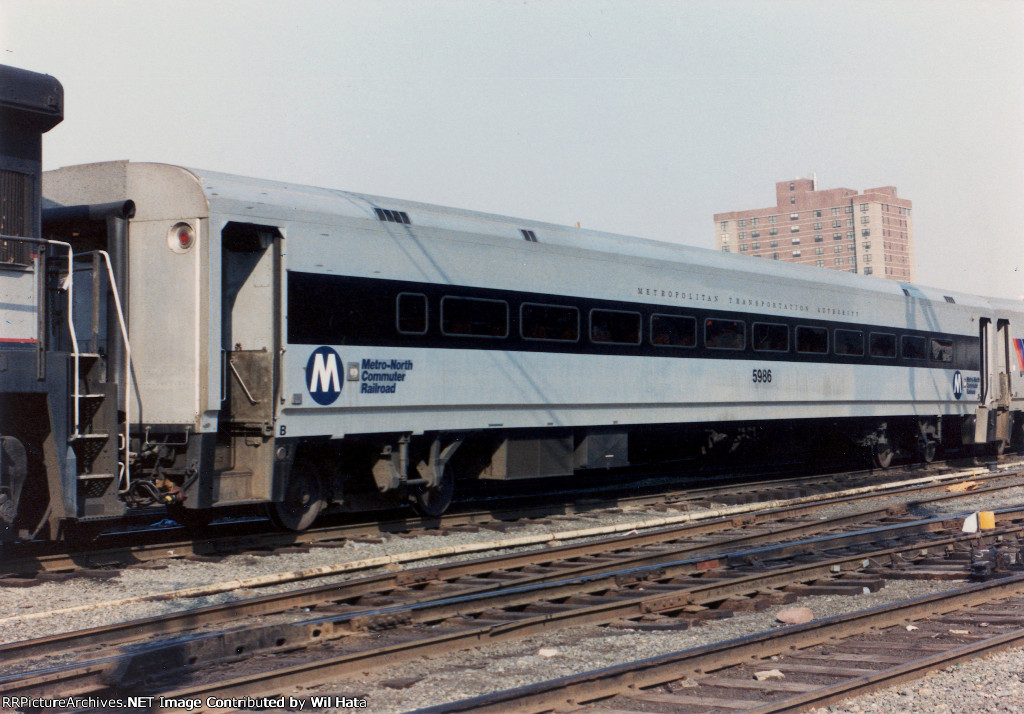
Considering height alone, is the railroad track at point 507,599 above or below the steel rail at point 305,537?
below

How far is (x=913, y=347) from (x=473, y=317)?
1165 cm

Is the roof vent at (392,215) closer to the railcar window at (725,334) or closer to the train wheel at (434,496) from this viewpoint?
the train wheel at (434,496)

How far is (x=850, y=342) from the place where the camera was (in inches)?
746

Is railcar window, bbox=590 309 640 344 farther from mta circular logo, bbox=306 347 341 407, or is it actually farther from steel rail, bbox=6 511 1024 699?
steel rail, bbox=6 511 1024 699

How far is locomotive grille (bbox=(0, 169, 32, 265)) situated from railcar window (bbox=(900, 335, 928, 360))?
640 inches

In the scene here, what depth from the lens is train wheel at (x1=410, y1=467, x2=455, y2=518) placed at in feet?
41.0

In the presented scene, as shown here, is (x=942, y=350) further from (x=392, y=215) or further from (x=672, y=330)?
(x=392, y=215)

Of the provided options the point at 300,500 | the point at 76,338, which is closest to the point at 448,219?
the point at 300,500

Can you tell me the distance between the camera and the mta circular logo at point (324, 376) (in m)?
10.7

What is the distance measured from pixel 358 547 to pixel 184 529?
2.46m

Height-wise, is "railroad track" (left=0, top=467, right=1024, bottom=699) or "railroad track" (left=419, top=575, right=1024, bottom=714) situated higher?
"railroad track" (left=0, top=467, right=1024, bottom=699)

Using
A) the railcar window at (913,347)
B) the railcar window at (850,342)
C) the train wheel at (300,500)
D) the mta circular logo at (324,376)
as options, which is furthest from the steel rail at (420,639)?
the railcar window at (913,347)

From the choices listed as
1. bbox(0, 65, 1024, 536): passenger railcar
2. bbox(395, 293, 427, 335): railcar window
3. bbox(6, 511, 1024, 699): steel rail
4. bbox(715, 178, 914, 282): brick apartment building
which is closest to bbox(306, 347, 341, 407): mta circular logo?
bbox(0, 65, 1024, 536): passenger railcar

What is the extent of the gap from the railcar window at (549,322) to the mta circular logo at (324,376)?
116 inches
